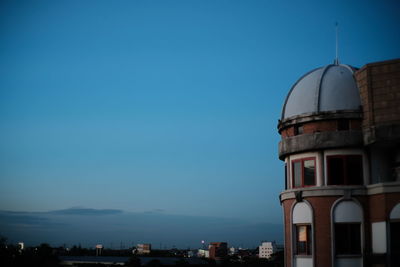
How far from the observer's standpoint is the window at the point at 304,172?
35031 millimetres

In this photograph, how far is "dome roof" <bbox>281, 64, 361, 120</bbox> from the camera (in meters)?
34.6

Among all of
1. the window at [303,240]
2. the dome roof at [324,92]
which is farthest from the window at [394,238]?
the dome roof at [324,92]

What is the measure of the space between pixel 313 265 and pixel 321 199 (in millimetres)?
4211

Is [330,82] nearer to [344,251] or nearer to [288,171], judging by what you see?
[288,171]

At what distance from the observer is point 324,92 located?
35344 mm

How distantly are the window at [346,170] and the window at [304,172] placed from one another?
4.14 ft

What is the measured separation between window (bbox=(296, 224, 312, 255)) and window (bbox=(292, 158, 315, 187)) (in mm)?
2834

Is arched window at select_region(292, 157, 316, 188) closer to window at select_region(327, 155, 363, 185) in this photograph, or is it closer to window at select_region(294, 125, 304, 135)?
window at select_region(327, 155, 363, 185)

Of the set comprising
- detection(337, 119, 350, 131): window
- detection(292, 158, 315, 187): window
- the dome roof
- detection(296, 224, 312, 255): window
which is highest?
the dome roof

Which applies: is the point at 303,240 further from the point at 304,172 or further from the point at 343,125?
the point at 343,125

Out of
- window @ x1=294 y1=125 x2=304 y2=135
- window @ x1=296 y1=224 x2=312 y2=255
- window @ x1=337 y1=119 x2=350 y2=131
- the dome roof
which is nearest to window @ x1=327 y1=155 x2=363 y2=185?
window @ x1=337 y1=119 x2=350 y2=131

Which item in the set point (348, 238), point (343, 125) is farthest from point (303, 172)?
point (348, 238)

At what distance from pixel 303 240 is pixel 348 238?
3.00 metres

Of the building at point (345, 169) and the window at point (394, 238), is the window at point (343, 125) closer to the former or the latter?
the building at point (345, 169)
